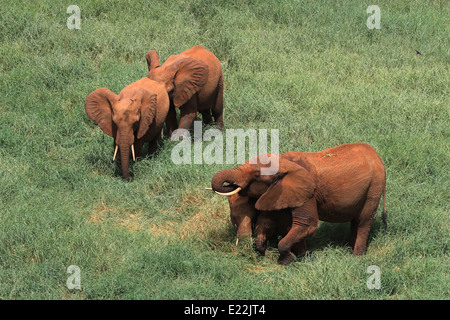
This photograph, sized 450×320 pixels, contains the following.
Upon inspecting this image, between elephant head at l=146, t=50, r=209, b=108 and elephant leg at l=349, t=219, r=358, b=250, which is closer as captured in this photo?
elephant leg at l=349, t=219, r=358, b=250

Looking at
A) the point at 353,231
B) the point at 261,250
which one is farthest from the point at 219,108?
the point at 261,250

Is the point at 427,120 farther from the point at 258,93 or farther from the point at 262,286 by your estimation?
the point at 262,286

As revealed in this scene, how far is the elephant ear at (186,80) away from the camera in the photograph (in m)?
10.2

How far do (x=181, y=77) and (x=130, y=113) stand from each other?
121 centimetres

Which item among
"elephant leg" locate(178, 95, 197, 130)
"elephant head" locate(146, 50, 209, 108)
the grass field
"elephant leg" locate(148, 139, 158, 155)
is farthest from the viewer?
"elephant leg" locate(178, 95, 197, 130)

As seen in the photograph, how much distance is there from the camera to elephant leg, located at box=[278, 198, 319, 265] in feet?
24.0

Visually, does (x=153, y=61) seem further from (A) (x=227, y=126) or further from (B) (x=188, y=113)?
(A) (x=227, y=126)

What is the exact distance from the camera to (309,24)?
14.3m

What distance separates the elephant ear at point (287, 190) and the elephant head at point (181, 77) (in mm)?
3294

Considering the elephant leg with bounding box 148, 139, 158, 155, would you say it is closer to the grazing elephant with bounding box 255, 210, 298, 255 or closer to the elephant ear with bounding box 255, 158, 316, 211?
the grazing elephant with bounding box 255, 210, 298, 255

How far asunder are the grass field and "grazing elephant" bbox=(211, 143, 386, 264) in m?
0.36

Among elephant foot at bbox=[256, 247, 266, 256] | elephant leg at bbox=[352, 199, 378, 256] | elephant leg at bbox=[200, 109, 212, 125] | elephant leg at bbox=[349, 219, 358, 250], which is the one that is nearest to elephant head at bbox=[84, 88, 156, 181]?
elephant leg at bbox=[200, 109, 212, 125]

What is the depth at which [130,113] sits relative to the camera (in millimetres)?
9312

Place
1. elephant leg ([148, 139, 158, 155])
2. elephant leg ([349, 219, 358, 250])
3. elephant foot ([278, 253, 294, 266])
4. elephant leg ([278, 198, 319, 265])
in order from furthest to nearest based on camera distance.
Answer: elephant leg ([148, 139, 158, 155]) < elephant leg ([349, 219, 358, 250]) < elephant foot ([278, 253, 294, 266]) < elephant leg ([278, 198, 319, 265])
